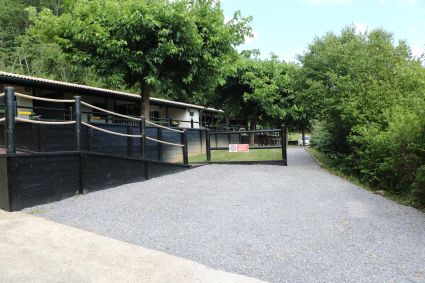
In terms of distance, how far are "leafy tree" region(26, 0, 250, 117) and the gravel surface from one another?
4302 mm

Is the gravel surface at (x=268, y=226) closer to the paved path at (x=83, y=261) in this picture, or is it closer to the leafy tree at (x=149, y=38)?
the paved path at (x=83, y=261)

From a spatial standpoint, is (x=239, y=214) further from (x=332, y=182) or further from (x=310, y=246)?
(x=332, y=182)

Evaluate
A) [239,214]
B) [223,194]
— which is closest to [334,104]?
[223,194]

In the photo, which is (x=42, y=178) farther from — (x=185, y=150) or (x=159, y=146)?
(x=185, y=150)

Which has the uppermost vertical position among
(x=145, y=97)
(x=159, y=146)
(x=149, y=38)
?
(x=149, y=38)

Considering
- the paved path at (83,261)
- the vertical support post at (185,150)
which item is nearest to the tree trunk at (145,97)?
the vertical support post at (185,150)

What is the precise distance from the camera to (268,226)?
201 inches

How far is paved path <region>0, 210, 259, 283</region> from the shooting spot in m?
3.36

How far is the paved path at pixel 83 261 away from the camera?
3.36m

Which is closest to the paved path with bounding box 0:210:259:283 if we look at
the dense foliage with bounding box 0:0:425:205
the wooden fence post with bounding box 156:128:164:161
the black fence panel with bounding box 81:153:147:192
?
the black fence panel with bounding box 81:153:147:192

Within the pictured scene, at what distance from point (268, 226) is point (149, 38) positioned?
24.9ft

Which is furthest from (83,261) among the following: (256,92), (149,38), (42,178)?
(256,92)

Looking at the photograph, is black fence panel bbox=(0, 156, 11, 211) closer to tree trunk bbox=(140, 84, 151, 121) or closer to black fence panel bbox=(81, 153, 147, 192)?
black fence panel bbox=(81, 153, 147, 192)

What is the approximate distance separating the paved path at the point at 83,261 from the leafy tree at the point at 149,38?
266 inches
